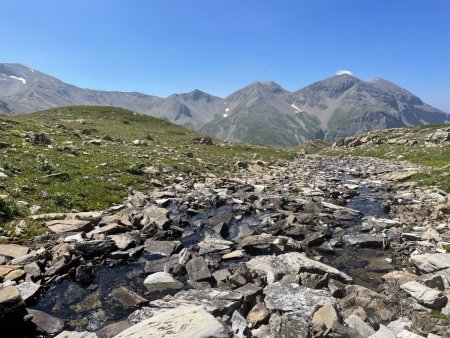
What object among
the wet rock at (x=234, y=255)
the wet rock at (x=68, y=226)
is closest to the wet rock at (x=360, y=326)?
the wet rock at (x=234, y=255)

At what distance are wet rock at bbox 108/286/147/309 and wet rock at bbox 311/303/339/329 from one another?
5.76 meters

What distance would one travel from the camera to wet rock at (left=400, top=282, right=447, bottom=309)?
11.4m

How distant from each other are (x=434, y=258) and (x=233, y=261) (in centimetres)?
868

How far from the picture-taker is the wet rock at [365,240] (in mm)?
18188

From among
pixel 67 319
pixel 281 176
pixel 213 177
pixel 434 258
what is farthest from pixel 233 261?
pixel 281 176

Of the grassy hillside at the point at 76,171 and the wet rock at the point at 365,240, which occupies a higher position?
the grassy hillside at the point at 76,171

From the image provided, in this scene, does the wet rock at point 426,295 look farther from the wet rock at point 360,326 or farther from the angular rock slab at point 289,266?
the wet rock at point 360,326

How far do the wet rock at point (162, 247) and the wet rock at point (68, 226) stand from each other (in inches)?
137

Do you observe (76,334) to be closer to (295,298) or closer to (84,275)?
(84,275)

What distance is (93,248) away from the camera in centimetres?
1526

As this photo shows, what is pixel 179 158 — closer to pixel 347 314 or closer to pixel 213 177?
pixel 213 177

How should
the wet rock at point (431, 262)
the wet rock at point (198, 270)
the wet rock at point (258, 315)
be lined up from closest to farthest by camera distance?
Result: the wet rock at point (258, 315) < the wet rock at point (198, 270) < the wet rock at point (431, 262)

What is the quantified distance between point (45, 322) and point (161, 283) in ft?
13.5

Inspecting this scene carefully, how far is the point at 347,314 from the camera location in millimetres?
10852
